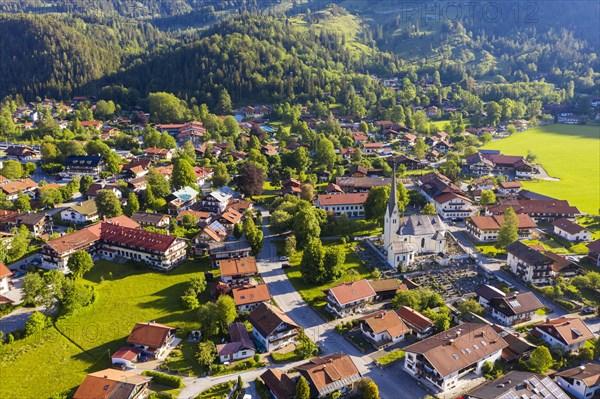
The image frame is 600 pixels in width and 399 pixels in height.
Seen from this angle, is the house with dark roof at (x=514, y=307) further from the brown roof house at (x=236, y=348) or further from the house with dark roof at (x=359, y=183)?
the house with dark roof at (x=359, y=183)

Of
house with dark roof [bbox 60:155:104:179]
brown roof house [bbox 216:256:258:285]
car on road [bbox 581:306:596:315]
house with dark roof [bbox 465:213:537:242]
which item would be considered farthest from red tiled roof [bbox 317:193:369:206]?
house with dark roof [bbox 60:155:104:179]

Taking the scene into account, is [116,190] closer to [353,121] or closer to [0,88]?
[353,121]

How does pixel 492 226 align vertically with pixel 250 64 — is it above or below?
below

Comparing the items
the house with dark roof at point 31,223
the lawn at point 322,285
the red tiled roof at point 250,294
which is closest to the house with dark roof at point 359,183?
the lawn at point 322,285

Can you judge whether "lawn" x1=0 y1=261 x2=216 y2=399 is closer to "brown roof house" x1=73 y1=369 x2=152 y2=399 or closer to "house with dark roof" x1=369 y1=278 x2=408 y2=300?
"brown roof house" x1=73 y1=369 x2=152 y2=399

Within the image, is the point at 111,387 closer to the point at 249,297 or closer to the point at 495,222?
the point at 249,297

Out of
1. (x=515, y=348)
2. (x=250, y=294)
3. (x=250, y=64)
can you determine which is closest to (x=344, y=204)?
(x=250, y=294)
